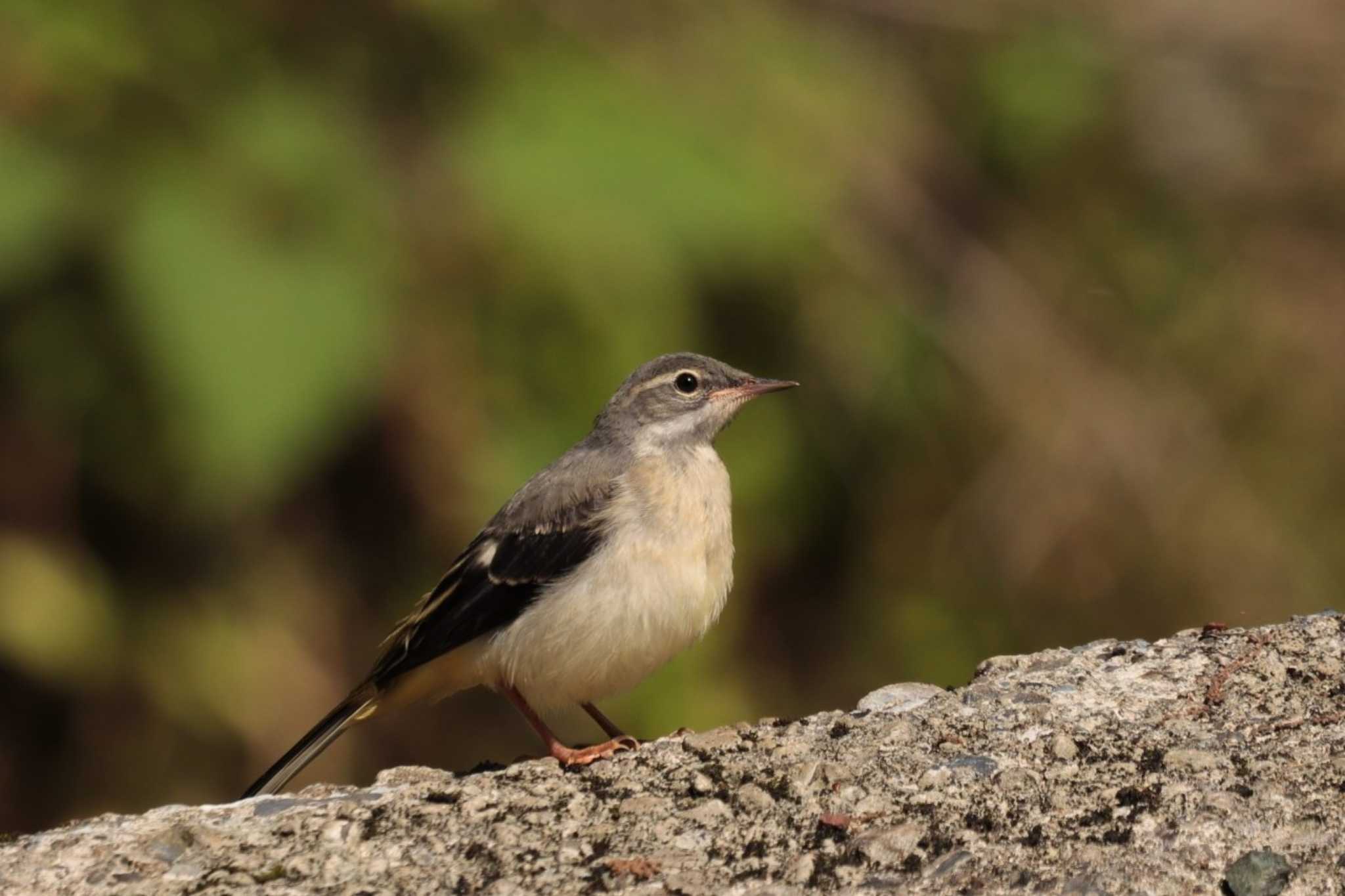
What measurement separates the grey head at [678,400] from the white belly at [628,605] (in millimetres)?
434

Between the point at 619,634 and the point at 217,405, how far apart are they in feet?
6.34

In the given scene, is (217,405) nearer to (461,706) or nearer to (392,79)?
(392,79)

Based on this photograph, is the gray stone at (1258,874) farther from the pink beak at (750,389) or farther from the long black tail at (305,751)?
the long black tail at (305,751)

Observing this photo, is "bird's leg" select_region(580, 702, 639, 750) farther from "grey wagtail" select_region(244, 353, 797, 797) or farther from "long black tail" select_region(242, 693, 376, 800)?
"long black tail" select_region(242, 693, 376, 800)

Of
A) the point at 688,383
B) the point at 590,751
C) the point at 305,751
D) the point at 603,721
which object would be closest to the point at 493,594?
the point at 603,721

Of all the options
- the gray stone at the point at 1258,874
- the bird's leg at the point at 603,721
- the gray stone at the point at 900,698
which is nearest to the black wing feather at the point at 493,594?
the bird's leg at the point at 603,721

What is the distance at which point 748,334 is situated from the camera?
9.22 meters

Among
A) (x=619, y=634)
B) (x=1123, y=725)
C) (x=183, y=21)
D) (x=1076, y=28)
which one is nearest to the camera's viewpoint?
(x=1123, y=725)

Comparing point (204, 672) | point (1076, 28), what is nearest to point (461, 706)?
point (204, 672)

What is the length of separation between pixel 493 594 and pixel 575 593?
14.3 inches

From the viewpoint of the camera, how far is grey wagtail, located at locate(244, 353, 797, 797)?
669 centimetres

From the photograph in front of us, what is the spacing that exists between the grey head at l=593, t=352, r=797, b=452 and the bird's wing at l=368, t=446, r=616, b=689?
37cm

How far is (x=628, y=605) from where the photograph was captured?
666 centimetres

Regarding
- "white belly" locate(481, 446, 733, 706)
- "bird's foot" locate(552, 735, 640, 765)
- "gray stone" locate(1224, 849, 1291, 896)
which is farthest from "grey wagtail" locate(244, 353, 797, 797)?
"gray stone" locate(1224, 849, 1291, 896)
